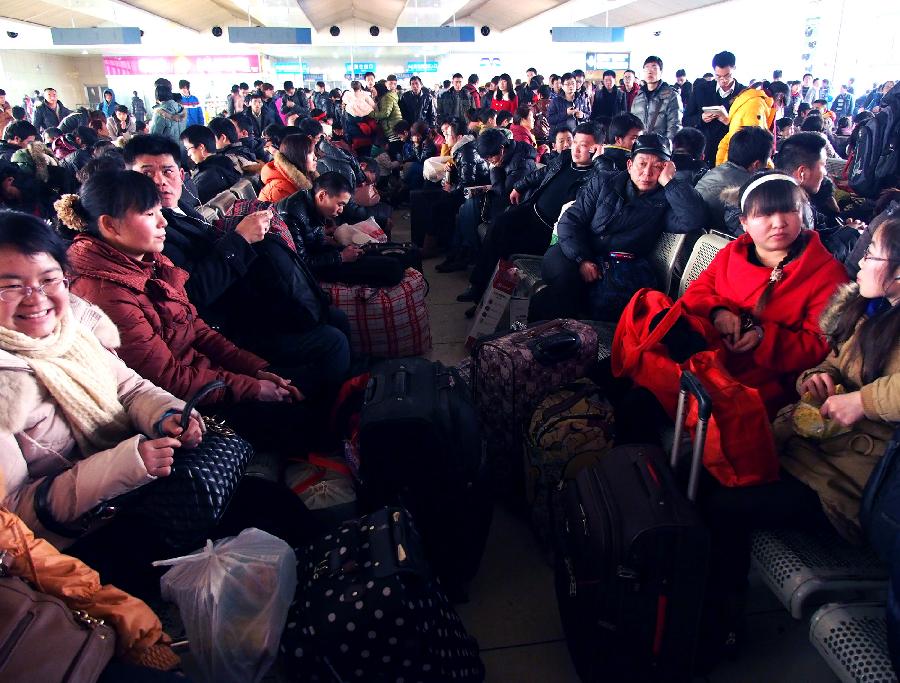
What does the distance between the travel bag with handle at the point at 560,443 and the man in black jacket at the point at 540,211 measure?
253 centimetres

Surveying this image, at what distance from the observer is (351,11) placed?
32750 millimetres

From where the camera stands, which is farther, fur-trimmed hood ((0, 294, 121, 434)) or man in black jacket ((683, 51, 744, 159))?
man in black jacket ((683, 51, 744, 159))

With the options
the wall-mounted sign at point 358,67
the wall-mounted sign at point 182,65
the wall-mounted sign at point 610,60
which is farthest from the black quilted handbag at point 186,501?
the wall-mounted sign at point 358,67

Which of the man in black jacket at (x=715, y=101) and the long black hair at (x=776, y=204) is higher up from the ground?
the man in black jacket at (x=715, y=101)

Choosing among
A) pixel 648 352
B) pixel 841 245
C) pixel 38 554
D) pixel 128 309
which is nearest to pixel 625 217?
pixel 841 245

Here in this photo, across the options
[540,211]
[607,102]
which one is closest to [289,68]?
[607,102]

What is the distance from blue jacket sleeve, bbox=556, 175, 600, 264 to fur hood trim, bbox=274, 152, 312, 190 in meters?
1.86

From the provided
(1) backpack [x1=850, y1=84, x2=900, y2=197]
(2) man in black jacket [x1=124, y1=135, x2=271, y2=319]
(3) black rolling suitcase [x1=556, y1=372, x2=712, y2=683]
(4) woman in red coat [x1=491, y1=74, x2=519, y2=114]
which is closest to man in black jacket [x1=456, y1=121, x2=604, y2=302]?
(2) man in black jacket [x1=124, y1=135, x2=271, y2=319]

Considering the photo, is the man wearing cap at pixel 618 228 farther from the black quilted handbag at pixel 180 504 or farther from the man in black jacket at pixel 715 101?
the man in black jacket at pixel 715 101

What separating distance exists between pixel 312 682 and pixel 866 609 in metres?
1.37

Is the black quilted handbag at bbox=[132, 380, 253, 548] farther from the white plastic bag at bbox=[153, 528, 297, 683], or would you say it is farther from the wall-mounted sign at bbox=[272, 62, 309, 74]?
the wall-mounted sign at bbox=[272, 62, 309, 74]

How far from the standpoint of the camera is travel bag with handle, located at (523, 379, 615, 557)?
211 centimetres

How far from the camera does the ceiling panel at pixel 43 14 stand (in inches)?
789

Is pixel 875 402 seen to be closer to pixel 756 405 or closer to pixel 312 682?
pixel 756 405
